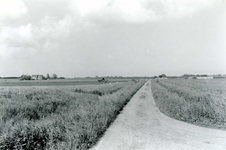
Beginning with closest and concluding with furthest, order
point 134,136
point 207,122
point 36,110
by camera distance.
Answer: point 134,136
point 207,122
point 36,110

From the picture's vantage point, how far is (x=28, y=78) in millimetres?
141625

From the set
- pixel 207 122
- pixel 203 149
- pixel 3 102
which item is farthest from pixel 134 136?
pixel 3 102

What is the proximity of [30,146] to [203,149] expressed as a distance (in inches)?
306

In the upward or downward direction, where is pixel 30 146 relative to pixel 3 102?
downward

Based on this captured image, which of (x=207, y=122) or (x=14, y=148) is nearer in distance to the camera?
(x=14, y=148)

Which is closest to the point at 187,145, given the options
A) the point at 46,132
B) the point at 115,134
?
the point at 115,134

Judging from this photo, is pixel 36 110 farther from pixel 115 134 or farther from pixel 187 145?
pixel 187 145

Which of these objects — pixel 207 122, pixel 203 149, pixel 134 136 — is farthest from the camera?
pixel 207 122

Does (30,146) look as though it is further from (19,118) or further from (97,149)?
(19,118)

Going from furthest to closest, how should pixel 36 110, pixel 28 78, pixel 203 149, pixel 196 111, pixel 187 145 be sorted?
pixel 28 78
pixel 36 110
pixel 196 111
pixel 187 145
pixel 203 149

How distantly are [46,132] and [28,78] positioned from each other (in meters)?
149

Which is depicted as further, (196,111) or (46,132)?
(196,111)

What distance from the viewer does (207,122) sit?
10.7 m

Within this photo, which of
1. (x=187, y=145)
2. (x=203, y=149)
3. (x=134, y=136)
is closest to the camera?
(x=203, y=149)
